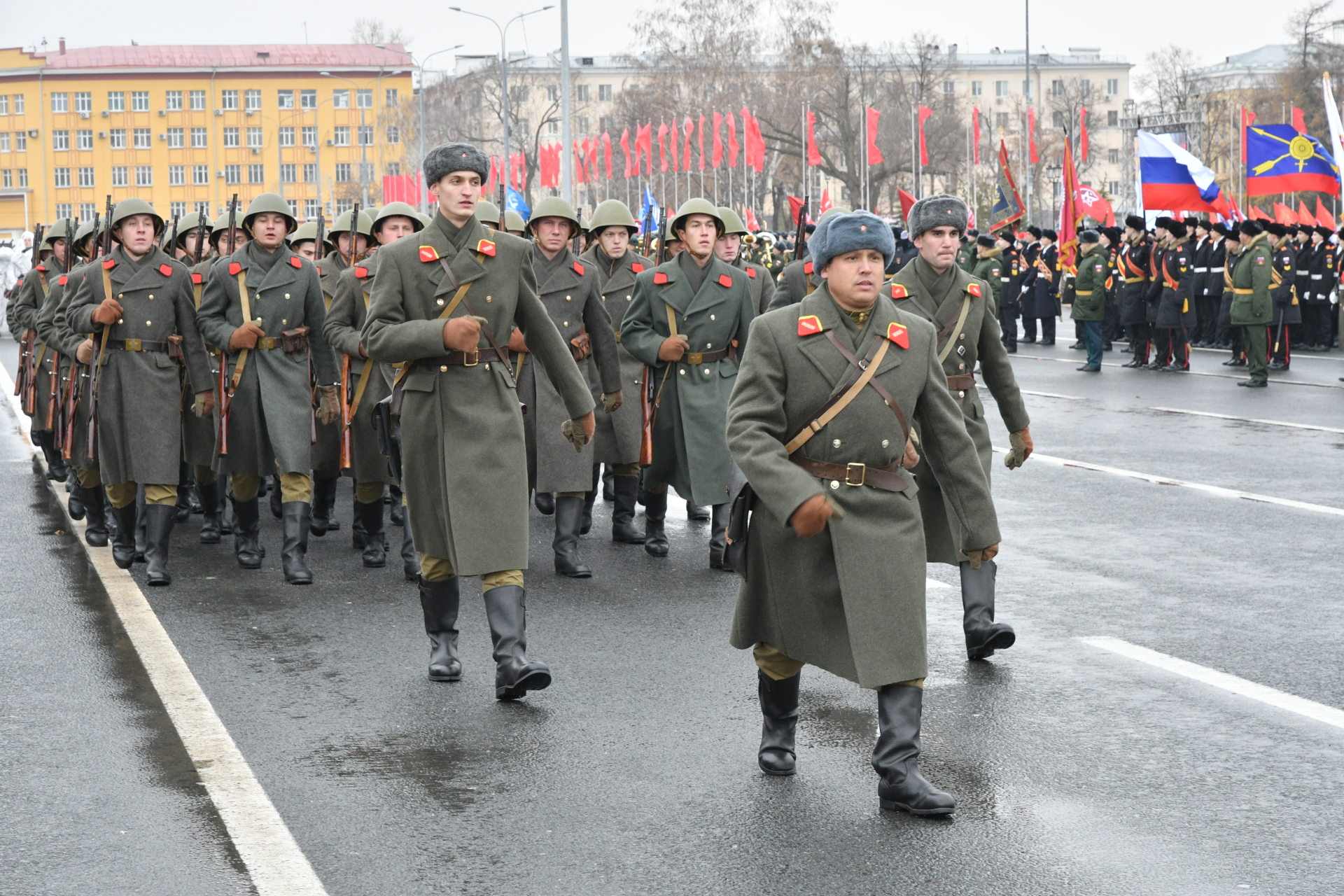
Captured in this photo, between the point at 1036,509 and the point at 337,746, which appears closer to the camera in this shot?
the point at 337,746

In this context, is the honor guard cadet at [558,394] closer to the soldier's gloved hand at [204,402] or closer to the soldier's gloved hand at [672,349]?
the soldier's gloved hand at [672,349]

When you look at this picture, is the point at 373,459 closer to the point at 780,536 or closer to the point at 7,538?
the point at 7,538

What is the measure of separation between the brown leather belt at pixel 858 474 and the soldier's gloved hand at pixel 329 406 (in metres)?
4.38

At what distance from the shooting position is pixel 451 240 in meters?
6.34

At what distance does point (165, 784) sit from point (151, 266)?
4.49 meters

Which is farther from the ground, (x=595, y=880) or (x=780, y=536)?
(x=780, y=536)

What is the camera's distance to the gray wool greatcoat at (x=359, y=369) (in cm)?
860

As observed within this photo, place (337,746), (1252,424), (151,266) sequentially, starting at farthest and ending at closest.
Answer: (1252,424)
(151,266)
(337,746)

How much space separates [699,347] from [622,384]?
2.42 feet

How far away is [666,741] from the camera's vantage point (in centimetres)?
557

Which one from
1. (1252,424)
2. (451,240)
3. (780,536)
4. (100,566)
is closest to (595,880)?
(780,536)

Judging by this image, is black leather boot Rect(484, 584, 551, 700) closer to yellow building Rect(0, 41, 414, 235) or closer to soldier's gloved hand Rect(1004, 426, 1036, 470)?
soldier's gloved hand Rect(1004, 426, 1036, 470)

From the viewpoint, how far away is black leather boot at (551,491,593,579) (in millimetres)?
8750

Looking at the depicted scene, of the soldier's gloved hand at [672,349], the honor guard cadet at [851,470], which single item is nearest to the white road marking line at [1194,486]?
the soldier's gloved hand at [672,349]
